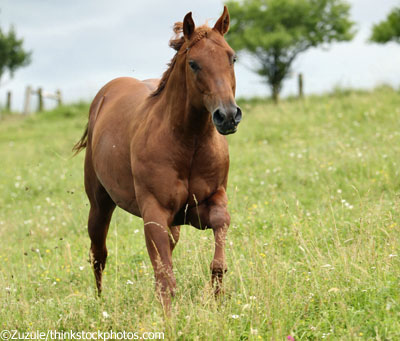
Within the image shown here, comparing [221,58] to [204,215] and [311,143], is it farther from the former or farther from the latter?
[311,143]

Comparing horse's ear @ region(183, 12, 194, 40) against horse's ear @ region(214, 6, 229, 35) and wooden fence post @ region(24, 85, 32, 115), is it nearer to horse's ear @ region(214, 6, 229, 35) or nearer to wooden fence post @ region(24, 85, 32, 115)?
horse's ear @ region(214, 6, 229, 35)

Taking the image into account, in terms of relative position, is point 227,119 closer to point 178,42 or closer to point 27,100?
point 178,42

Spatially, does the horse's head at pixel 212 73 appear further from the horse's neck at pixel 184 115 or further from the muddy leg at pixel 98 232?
the muddy leg at pixel 98 232

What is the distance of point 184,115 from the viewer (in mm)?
4145

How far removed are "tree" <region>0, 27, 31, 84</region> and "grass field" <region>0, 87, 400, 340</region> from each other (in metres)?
26.6

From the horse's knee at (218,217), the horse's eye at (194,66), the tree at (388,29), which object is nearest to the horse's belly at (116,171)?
the horse's knee at (218,217)

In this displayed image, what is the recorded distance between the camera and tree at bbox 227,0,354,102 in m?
29.2

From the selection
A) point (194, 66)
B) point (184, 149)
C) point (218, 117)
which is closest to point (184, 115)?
point (184, 149)

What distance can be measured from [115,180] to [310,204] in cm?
407

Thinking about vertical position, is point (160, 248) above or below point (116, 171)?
below

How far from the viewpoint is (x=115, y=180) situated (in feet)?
16.0

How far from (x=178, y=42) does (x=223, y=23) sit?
435 mm

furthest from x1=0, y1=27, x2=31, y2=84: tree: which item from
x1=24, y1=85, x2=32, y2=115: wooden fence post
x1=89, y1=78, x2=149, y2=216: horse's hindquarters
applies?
x1=89, y1=78, x2=149, y2=216: horse's hindquarters

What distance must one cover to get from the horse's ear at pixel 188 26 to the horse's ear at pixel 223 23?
→ 20 centimetres
